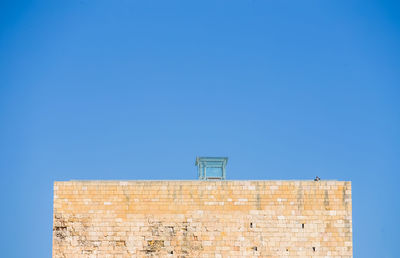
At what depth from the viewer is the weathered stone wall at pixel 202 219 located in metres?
21.6

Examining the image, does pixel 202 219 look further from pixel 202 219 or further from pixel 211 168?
pixel 211 168

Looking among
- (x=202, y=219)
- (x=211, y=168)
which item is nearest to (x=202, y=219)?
(x=202, y=219)

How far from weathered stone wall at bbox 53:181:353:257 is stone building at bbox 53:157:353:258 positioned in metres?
0.03

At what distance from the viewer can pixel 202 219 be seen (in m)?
21.8

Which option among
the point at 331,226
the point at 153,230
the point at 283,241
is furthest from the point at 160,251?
the point at 331,226

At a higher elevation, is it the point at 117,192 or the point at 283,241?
the point at 117,192

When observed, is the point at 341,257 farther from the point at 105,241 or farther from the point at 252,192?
the point at 105,241

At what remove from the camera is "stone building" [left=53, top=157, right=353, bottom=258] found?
21.6 metres

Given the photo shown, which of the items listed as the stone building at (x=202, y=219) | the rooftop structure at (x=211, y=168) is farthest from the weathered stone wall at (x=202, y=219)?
the rooftop structure at (x=211, y=168)

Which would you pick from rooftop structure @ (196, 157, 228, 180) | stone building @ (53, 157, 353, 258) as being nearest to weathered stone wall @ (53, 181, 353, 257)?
stone building @ (53, 157, 353, 258)

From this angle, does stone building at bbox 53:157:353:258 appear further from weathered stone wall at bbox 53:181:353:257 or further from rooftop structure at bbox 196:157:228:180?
rooftop structure at bbox 196:157:228:180

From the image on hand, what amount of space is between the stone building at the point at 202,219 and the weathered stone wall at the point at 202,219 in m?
0.03

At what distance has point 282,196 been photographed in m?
22.0

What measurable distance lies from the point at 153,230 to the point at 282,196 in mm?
3974
